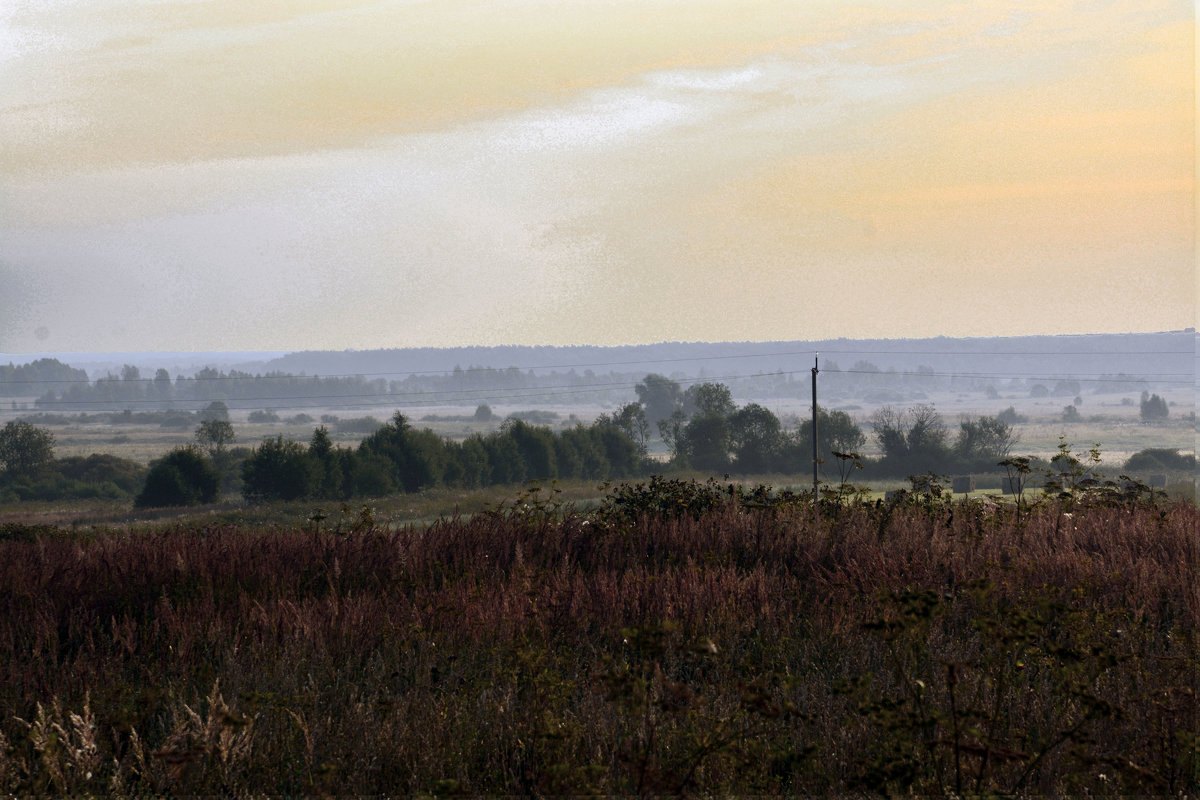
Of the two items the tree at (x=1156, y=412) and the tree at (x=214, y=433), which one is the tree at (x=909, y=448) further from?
the tree at (x=1156, y=412)

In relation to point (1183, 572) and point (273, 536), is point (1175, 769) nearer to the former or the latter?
point (1183, 572)

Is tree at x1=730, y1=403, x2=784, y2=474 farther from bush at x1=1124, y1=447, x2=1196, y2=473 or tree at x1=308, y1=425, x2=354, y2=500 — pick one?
tree at x1=308, y1=425, x2=354, y2=500

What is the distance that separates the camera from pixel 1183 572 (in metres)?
7.77

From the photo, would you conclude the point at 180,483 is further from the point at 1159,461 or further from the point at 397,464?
the point at 1159,461

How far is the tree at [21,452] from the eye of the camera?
99.9 metres

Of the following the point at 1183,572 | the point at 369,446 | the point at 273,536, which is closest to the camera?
the point at 1183,572

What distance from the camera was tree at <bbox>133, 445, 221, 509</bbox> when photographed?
67250mm

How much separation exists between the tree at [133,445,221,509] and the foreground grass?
62.2 metres

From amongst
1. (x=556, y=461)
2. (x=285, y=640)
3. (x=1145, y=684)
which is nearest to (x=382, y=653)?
(x=285, y=640)

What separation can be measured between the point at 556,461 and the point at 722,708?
89.5m

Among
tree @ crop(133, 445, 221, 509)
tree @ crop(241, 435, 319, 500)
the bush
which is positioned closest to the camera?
tree @ crop(241, 435, 319, 500)

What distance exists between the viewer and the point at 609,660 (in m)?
4.29

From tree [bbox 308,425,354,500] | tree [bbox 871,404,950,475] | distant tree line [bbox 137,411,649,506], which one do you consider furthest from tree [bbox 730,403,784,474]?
tree [bbox 308,425,354,500]

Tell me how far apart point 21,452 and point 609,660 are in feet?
372
